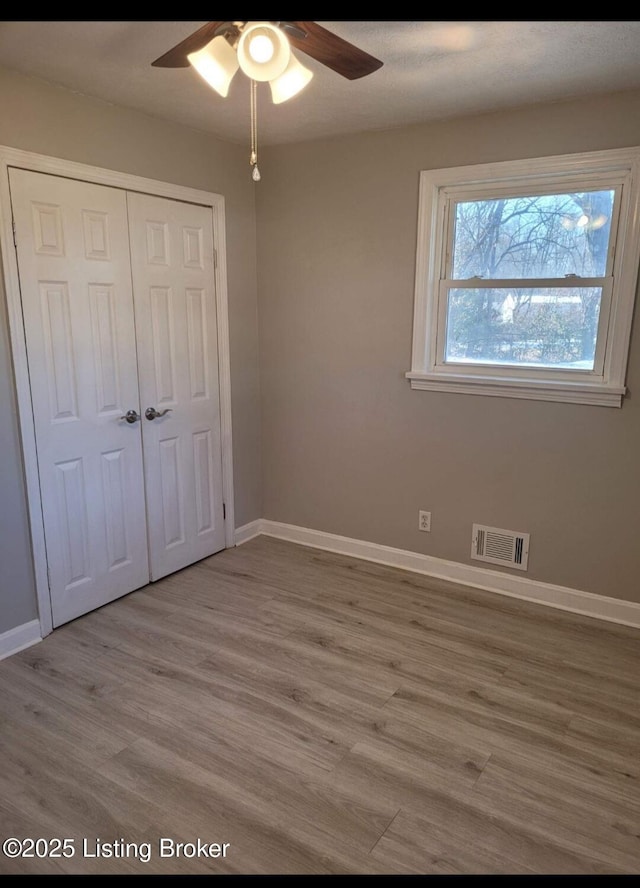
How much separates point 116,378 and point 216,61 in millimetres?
1606

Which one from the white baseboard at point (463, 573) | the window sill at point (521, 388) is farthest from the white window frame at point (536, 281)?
the white baseboard at point (463, 573)

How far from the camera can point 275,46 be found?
166 cm

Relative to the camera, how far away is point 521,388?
2.94 metres

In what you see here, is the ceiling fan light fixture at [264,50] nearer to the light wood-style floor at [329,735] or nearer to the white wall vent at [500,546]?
the light wood-style floor at [329,735]

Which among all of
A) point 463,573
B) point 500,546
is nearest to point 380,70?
point 500,546

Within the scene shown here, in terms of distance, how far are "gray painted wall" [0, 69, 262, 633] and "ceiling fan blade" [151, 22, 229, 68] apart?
924 millimetres

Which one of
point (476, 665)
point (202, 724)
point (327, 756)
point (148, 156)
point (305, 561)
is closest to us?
point (327, 756)

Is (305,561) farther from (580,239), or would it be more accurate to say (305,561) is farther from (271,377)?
(580,239)

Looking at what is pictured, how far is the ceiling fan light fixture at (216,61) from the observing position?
1.76 meters

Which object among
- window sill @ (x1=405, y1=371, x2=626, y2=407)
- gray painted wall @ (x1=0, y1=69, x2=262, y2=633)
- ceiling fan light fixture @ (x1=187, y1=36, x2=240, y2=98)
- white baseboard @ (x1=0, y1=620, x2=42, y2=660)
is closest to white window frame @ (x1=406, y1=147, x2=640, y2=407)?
window sill @ (x1=405, y1=371, x2=626, y2=407)

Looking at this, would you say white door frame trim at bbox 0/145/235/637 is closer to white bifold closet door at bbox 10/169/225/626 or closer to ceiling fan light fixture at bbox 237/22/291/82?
white bifold closet door at bbox 10/169/225/626

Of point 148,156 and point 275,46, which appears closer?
point 275,46
